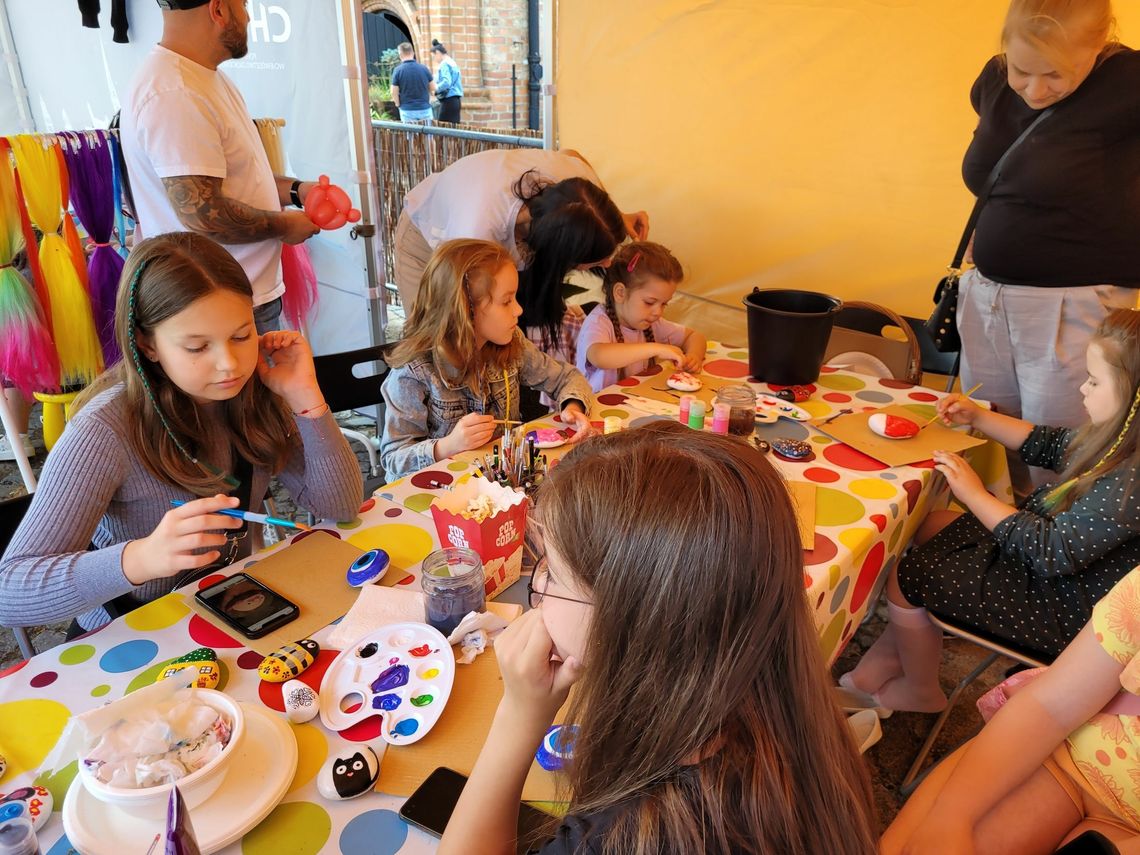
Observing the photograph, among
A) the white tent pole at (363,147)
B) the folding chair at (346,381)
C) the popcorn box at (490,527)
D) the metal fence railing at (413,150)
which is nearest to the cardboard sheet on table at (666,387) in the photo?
the folding chair at (346,381)

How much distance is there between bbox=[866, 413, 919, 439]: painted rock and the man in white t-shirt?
5.88ft

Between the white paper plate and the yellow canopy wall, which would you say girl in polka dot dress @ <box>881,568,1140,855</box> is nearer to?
the white paper plate

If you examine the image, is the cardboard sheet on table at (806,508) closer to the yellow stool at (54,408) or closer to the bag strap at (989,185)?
the bag strap at (989,185)

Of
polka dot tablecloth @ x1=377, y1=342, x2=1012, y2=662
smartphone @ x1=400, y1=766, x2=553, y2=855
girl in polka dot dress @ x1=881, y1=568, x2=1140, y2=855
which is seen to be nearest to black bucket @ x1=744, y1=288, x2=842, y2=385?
polka dot tablecloth @ x1=377, y1=342, x2=1012, y2=662

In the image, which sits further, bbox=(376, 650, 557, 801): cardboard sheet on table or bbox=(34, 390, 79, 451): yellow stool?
bbox=(34, 390, 79, 451): yellow stool

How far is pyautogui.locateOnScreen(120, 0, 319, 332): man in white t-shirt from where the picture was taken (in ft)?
6.34

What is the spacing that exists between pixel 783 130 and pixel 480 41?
22.9ft

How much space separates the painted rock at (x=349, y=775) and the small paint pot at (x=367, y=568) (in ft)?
1.16

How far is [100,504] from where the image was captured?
3.95 feet

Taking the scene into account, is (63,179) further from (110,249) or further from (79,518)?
(79,518)

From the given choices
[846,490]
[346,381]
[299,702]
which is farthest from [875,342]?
[299,702]

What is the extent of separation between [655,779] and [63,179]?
2.37m

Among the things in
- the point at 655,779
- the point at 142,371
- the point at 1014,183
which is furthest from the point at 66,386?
the point at 1014,183

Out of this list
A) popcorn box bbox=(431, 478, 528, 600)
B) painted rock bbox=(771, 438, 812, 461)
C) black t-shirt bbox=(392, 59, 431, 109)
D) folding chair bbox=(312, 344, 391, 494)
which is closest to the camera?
popcorn box bbox=(431, 478, 528, 600)
